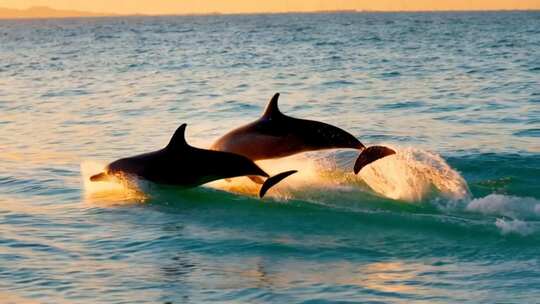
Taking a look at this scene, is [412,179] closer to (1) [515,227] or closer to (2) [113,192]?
A: (1) [515,227]

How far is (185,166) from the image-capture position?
15.7 meters

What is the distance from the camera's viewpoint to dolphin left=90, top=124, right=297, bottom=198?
15367 mm

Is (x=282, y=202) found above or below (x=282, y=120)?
below

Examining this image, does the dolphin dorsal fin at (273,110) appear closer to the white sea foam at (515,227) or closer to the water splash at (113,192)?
the water splash at (113,192)

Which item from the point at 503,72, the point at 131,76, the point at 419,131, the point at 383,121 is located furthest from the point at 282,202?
the point at 131,76

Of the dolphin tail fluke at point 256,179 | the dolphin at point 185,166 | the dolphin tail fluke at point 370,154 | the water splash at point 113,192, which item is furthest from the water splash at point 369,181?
the water splash at point 113,192

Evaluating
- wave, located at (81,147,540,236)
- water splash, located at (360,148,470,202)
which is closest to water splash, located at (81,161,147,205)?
wave, located at (81,147,540,236)

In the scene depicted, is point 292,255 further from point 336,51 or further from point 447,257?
point 336,51

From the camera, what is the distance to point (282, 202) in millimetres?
15766

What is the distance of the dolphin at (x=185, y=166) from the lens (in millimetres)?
15367

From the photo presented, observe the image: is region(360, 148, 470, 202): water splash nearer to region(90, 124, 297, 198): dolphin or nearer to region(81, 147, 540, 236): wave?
region(81, 147, 540, 236): wave

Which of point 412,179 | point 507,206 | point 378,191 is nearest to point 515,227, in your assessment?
point 507,206

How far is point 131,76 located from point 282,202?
119 ft

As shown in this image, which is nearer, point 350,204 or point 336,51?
point 350,204
